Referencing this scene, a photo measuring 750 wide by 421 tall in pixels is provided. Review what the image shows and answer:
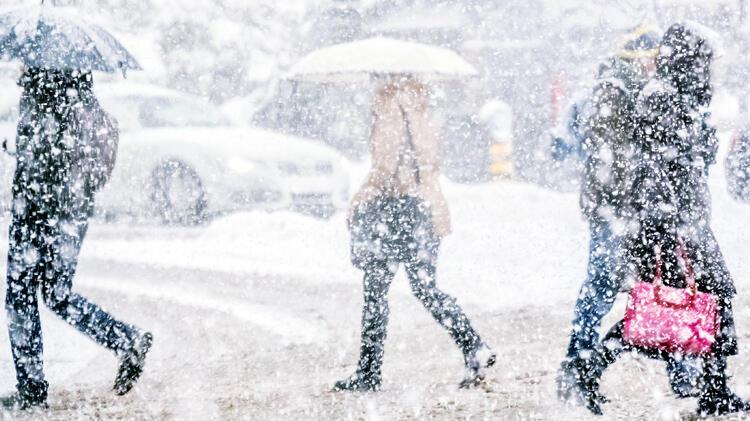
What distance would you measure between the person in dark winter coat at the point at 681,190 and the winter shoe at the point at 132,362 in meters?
2.13

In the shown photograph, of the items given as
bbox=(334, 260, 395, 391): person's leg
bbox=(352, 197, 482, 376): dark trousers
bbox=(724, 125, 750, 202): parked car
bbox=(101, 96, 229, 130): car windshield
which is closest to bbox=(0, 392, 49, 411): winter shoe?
bbox=(334, 260, 395, 391): person's leg

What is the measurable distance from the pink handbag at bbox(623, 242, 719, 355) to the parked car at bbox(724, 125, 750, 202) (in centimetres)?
947

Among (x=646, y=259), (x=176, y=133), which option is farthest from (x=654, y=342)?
(x=176, y=133)

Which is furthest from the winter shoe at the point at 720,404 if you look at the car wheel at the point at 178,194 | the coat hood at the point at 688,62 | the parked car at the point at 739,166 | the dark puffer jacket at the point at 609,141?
the parked car at the point at 739,166

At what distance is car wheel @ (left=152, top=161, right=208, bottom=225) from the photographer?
12555mm

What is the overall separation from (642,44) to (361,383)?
1.98 metres

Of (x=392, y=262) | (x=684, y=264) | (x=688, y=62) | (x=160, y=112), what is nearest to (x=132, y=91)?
(x=160, y=112)

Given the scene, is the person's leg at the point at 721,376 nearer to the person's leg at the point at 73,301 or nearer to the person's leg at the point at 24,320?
the person's leg at the point at 73,301

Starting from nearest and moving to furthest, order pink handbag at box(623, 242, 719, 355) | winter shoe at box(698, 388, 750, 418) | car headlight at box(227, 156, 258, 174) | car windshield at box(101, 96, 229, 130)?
pink handbag at box(623, 242, 719, 355) → winter shoe at box(698, 388, 750, 418) → car headlight at box(227, 156, 258, 174) → car windshield at box(101, 96, 229, 130)

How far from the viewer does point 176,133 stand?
A: 12.8 metres

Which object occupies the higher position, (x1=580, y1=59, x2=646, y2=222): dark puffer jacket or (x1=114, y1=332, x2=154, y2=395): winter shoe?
(x1=580, y1=59, x2=646, y2=222): dark puffer jacket

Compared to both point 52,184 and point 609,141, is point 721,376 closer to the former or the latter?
point 609,141

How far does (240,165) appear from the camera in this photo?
40.9 feet

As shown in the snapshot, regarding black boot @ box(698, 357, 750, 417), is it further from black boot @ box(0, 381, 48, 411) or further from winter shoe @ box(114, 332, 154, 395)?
black boot @ box(0, 381, 48, 411)
